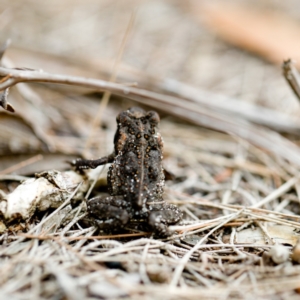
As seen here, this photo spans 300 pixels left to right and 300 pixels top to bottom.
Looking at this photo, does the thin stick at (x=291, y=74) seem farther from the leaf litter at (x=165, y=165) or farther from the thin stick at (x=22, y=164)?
the thin stick at (x=22, y=164)

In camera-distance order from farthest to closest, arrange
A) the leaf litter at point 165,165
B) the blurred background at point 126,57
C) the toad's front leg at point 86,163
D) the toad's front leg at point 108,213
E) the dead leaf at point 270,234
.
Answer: the blurred background at point 126,57 < the toad's front leg at point 86,163 < the dead leaf at point 270,234 < the toad's front leg at point 108,213 < the leaf litter at point 165,165

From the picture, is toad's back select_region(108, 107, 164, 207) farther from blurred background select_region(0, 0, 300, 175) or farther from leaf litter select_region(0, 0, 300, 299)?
blurred background select_region(0, 0, 300, 175)

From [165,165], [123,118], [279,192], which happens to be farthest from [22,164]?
[279,192]

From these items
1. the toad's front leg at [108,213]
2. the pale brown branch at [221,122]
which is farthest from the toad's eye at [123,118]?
the toad's front leg at [108,213]

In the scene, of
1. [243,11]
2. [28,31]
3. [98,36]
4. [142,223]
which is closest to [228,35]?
[243,11]

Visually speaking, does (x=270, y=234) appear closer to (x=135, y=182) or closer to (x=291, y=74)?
(x=135, y=182)
